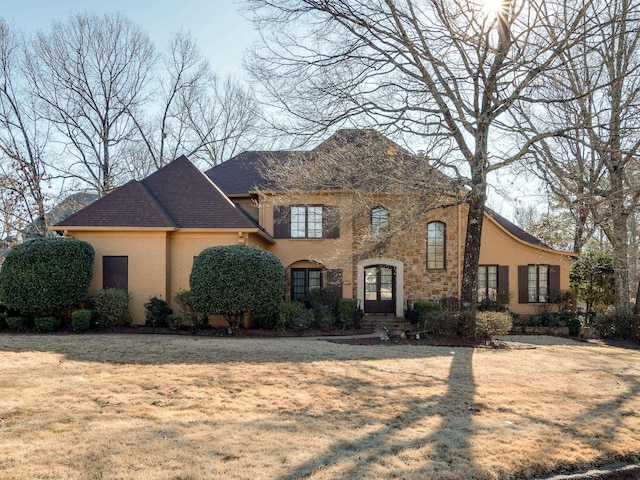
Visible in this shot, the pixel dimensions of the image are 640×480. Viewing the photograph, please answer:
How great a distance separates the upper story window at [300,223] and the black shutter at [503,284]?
6762mm

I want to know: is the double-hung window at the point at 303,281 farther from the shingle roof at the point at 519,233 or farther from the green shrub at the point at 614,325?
the green shrub at the point at 614,325

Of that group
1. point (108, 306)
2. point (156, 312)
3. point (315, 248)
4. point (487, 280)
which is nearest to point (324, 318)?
point (315, 248)

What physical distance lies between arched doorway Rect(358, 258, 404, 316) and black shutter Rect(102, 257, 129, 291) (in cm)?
852

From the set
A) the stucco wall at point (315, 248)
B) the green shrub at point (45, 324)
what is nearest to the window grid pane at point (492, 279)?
the stucco wall at point (315, 248)

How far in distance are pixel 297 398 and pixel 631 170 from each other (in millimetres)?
12695

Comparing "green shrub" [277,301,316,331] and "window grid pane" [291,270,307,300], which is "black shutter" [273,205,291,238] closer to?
"window grid pane" [291,270,307,300]

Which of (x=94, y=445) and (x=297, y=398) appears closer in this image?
(x=94, y=445)

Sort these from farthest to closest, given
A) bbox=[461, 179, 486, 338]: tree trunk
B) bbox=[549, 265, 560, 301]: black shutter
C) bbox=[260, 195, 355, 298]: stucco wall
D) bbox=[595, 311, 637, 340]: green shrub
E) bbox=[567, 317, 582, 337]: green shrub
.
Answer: bbox=[549, 265, 560, 301]: black shutter < bbox=[260, 195, 355, 298]: stucco wall < bbox=[567, 317, 582, 337]: green shrub < bbox=[595, 311, 637, 340]: green shrub < bbox=[461, 179, 486, 338]: tree trunk

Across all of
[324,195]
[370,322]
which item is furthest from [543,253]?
[324,195]

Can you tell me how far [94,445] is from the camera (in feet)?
13.8

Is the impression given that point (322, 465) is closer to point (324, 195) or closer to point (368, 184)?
point (368, 184)

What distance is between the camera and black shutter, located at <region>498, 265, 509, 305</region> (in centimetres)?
1875

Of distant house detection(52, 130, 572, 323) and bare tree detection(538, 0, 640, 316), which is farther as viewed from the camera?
distant house detection(52, 130, 572, 323)

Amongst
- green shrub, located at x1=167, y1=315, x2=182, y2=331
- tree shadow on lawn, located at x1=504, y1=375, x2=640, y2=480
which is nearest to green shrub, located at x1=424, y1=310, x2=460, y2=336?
tree shadow on lawn, located at x1=504, y1=375, x2=640, y2=480
